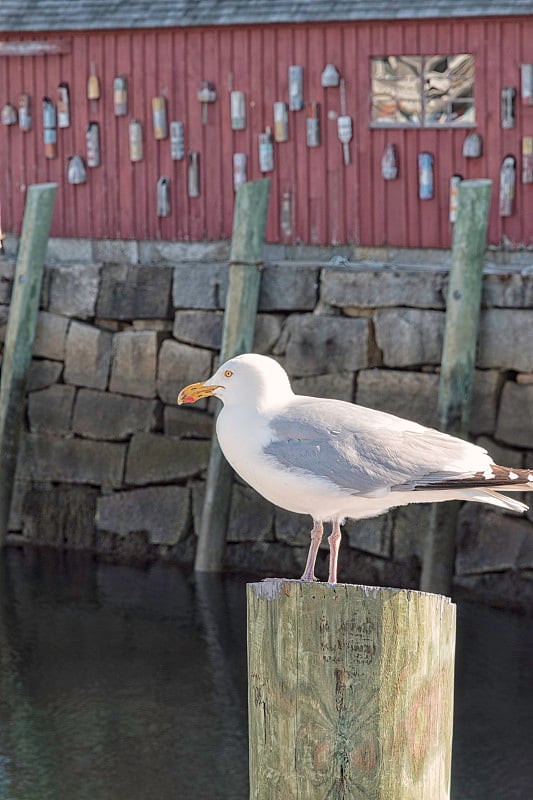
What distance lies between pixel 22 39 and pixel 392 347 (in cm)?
610

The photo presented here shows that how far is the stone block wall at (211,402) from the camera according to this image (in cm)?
1110

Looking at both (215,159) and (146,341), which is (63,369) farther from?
(215,159)

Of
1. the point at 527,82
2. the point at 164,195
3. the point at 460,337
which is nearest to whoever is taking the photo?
the point at 460,337

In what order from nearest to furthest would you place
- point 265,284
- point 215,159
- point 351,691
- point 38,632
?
point 351,691 → point 38,632 → point 265,284 → point 215,159

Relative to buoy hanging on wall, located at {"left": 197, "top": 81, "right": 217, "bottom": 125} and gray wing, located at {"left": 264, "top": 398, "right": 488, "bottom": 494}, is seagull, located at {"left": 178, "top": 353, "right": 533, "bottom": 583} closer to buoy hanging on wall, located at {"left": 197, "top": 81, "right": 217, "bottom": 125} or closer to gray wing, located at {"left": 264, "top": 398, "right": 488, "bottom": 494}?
gray wing, located at {"left": 264, "top": 398, "right": 488, "bottom": 494}

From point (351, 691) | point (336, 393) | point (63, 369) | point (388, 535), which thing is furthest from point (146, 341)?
point (351, 691)

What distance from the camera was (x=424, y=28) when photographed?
13414 millimetres

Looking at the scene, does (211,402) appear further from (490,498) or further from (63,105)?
(490,498)

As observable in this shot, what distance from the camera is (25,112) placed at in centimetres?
1515

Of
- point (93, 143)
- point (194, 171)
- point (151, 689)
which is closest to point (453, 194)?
point (194, 171)

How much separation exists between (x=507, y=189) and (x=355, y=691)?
31.8ft

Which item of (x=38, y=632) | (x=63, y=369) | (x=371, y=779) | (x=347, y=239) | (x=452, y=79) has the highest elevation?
(x=452, y=79)

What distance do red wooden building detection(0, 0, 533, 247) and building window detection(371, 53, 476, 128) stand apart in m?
0.01

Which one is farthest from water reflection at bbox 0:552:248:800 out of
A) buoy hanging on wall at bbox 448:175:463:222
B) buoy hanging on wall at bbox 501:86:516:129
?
buoy hanging on wall at bbox 501:86:516:129
